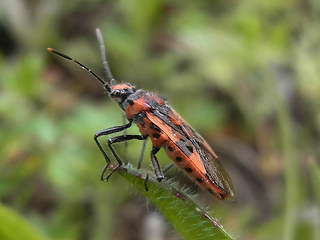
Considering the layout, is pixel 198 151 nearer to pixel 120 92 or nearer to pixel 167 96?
pixel 120 92

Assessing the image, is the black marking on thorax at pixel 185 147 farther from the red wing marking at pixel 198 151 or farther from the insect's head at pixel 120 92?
the insect's head at pixel 120 92

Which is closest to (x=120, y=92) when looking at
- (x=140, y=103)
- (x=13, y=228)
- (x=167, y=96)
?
(x=140, y=103)

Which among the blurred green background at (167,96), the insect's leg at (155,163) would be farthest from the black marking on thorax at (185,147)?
the blurred green background at (167,96)

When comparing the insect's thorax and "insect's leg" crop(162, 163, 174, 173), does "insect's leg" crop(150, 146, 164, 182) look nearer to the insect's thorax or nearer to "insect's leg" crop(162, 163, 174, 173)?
"insect's leg" crop(162, 163, 174, 173)

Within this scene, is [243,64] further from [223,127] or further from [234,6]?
[234,6]

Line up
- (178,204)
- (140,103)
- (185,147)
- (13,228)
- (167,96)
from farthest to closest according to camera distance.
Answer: (167,96), (140,103), (185,147), (13,228), (178,204)
